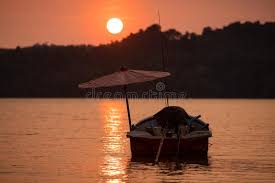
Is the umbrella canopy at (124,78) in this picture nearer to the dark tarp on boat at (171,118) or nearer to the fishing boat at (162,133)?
the fishing boat at (162,133)

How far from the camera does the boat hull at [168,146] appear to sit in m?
36.3

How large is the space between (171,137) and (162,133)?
51 cm

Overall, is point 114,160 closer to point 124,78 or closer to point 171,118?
point 171,118

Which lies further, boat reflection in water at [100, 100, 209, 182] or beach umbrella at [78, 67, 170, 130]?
beach umbrella at [78, 67, 170, 130]

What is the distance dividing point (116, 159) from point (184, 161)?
4368mm

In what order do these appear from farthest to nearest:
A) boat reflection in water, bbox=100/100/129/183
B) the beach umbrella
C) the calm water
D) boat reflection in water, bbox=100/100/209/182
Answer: the beach umbrella, boat reflection in water, bbox=100/100/209/182, boat reflection in water, bbox=100/100/129/183, the calm water

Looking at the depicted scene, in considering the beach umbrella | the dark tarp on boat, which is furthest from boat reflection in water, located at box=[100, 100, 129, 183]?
the beach umbrella

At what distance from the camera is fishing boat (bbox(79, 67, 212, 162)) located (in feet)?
119

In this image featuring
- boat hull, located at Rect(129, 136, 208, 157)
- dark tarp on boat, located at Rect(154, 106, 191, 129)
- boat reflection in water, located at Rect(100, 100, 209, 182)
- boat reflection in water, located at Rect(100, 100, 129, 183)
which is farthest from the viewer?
dark tarp on boat, located at Rect(154, 106, 191, 129)

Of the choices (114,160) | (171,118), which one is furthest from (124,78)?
(114,160)

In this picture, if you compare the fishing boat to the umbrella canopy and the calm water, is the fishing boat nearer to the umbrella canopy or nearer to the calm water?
the umbrella canopy

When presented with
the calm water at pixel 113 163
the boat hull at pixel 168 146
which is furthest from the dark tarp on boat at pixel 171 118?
the calm water at pixel 113 163

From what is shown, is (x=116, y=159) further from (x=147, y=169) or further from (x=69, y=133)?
(x=69, y=133)

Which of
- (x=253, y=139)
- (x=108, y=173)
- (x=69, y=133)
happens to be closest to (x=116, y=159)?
(x=108, y=173)
